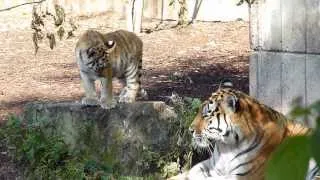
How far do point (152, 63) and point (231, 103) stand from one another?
261 inches

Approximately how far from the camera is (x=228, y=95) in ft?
14.9

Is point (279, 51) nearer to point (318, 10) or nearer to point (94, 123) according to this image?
point (318, 10)

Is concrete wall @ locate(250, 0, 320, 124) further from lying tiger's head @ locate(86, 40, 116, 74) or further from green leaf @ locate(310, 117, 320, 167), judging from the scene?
green leaf @ locate(310, 117, 320, 167)

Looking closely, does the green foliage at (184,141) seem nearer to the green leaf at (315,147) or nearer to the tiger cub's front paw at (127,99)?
the tiger cub's front paw at (127,99)

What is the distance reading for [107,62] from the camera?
5.93 meters

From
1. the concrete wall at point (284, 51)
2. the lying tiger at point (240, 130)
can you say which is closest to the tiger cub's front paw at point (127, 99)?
the concrete wall at point (284, 51)

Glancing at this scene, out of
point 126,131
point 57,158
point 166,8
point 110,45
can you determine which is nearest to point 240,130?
point 126,131

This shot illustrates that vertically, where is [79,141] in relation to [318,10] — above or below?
below

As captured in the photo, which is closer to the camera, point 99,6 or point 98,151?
point 98,151

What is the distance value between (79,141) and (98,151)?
0.58 feet

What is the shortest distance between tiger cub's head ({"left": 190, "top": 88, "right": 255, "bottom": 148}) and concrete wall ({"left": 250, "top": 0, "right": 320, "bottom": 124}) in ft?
4.14

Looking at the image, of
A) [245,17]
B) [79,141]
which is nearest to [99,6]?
[245,17]

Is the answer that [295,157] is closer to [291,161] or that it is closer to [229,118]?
[291,161]

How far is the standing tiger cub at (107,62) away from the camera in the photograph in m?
5.87
